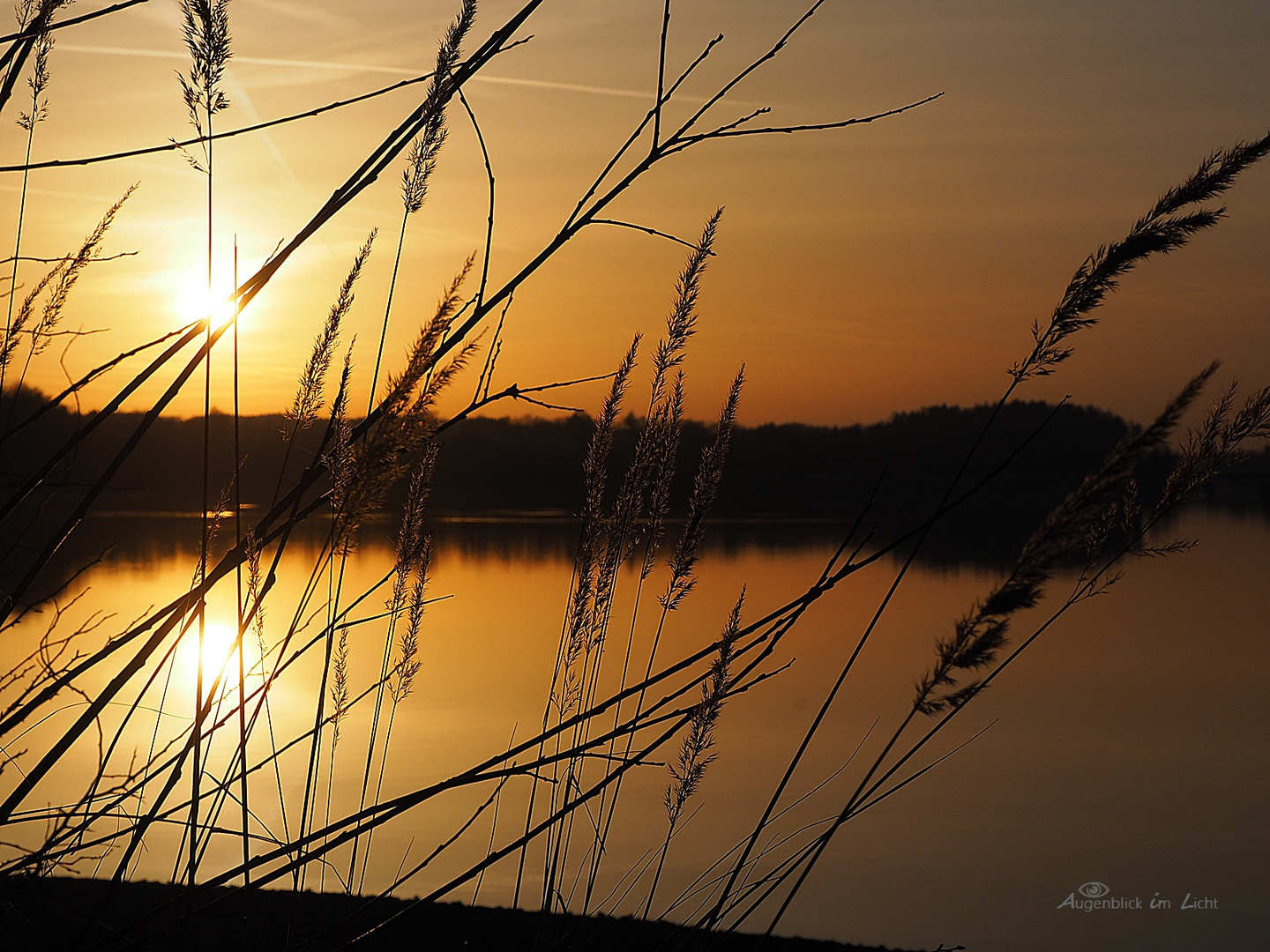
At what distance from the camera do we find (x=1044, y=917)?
6.23 meters

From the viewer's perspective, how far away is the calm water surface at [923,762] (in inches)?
247

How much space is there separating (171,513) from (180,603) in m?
47.6

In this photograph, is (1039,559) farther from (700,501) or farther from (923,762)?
(923,762)

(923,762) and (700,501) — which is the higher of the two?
(700,501)

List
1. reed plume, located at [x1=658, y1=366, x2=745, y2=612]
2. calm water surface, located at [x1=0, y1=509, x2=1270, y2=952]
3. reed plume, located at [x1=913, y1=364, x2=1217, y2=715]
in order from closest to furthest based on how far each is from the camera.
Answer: reed plume, located at [x1=913, y1=364, x2=1217, y2=715]
reed plume, located at [x1=658, y1=366, x2=745, y2=612]
calm water surface, located at [x1=0, y1=509, x2=1270, y2=952]

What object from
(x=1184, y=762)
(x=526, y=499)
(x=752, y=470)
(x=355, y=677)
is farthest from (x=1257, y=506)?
(x=355, y=677)

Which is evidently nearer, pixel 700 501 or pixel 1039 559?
pixel 1039 559

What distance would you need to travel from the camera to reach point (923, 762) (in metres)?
8.34

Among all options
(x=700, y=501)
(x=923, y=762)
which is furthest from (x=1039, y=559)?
(x=923, y=762)

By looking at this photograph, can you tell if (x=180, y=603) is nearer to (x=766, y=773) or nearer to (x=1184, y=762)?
(x=766, y=773)

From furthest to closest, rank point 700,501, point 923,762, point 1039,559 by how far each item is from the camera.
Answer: point 923,762 → point 700,501 → point 1039,559

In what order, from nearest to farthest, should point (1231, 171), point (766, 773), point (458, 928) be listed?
point (1231, 171) < point (458, 928) < point (766, 773)

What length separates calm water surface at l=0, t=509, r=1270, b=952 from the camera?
6270mm

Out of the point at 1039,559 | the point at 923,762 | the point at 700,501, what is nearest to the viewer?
the point at 1039,559
